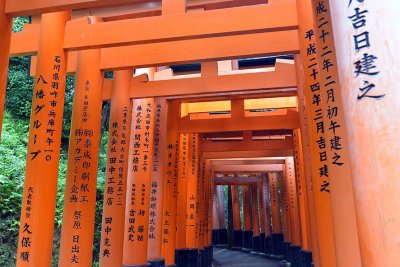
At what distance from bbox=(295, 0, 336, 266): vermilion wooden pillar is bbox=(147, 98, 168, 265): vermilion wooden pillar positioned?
158 inches

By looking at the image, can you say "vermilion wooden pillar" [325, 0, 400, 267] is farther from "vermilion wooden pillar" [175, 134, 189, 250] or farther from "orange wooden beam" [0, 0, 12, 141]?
"vermilion wooden pillar" [175, 134, 189, 250]

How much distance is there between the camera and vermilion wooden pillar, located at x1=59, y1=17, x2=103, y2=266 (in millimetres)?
4633

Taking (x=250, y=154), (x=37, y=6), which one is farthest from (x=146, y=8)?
(x=250, y=154)

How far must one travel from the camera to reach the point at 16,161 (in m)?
8.57

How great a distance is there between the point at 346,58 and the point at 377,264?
83 cm

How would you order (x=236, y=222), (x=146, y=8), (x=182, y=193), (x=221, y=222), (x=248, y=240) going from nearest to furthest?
(x=146, y=8) → (x=182, y=193) → (x=248, y=240) → (x=236, y=222) → (x=221, y=222)

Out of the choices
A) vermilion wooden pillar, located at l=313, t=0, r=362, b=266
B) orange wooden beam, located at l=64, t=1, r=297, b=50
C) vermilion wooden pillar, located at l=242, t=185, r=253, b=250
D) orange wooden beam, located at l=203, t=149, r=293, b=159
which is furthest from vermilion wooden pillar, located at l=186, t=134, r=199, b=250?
vermilion wooden pillar, located at l=242, t=185, r=253, b=250

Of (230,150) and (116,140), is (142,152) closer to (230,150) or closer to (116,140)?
(116,140)

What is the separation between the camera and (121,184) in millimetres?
5684

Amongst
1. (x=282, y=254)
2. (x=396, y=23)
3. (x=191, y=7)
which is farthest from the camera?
(x=282, y=254)

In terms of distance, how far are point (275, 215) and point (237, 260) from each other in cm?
248

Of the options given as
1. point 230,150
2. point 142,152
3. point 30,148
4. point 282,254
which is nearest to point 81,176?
point 30,148

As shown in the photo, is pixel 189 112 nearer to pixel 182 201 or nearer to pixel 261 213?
pixel 182 201

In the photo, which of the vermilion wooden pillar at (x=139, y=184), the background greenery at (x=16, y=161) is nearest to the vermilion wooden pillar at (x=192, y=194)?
the background greenery at (x=16, y=161)
